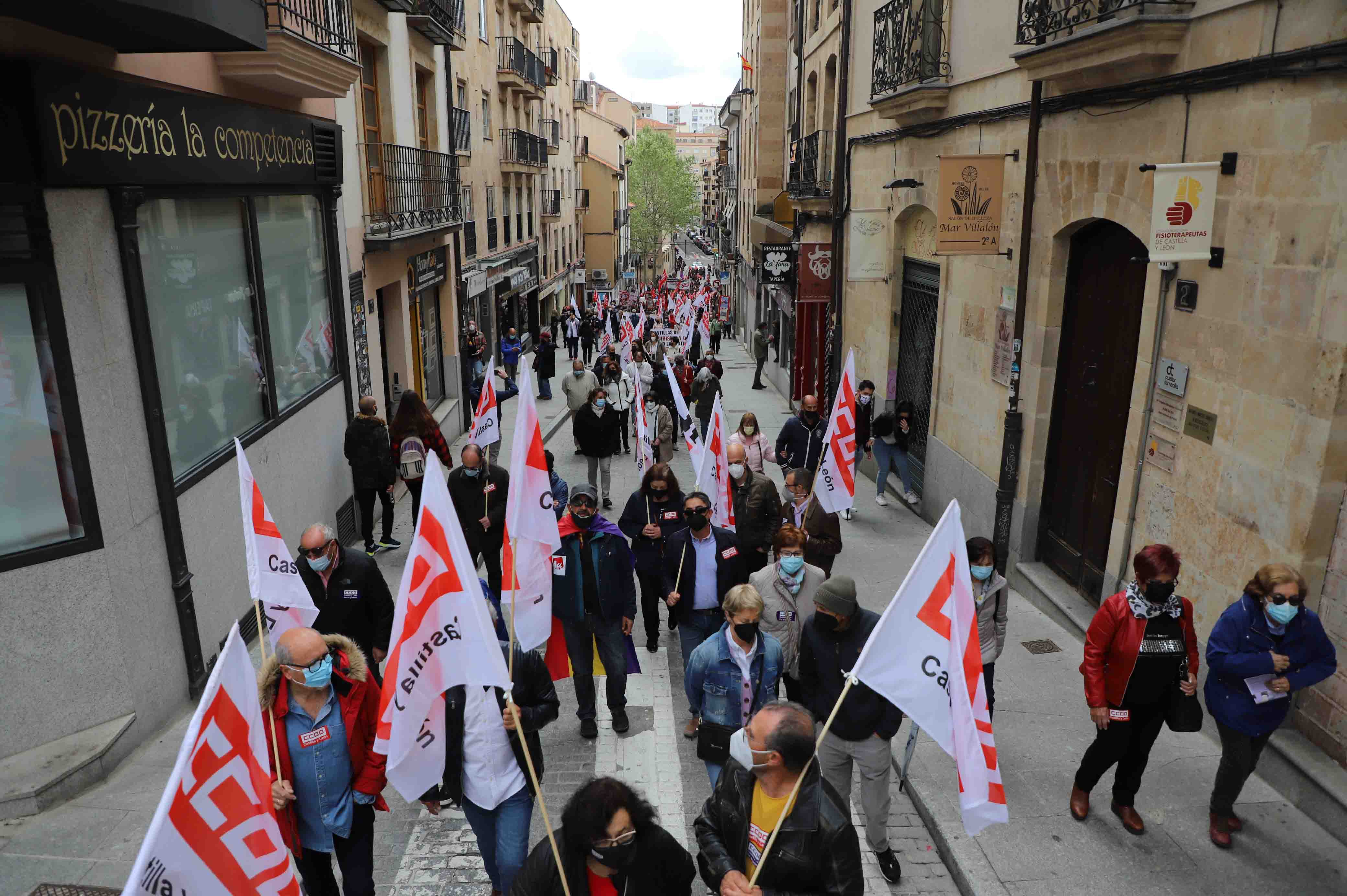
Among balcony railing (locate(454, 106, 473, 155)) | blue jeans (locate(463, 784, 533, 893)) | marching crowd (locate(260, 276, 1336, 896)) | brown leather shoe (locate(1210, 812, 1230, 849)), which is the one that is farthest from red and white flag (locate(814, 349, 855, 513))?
balcony railing (locate(454, 106, 473, 155))

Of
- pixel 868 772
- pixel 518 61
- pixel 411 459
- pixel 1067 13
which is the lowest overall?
pixel 868 772

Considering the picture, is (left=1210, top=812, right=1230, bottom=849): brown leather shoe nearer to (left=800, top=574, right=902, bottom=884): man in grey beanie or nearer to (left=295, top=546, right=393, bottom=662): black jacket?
(left=800, top=574, right=902, bottom=884): man in grey beanie

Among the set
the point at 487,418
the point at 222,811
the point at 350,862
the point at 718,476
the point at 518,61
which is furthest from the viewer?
the point at 518,61

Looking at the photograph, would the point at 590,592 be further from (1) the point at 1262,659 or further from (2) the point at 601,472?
(2) the point at 601,472

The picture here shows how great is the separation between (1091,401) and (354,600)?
6.60m

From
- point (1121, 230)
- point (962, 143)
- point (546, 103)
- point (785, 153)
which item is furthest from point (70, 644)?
point (546, 103)

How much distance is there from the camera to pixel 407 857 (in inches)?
207

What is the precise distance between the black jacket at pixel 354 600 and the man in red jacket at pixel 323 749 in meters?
1.72

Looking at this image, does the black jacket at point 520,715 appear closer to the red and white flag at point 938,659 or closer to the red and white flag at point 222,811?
the red and white flag at point 222,811

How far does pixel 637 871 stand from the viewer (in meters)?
3.26

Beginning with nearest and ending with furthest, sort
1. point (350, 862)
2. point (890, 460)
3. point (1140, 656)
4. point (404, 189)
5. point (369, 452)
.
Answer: point (350, 862) → point (1140, 656) → point (369, 452) → point (890, 460) → point (404, 189)

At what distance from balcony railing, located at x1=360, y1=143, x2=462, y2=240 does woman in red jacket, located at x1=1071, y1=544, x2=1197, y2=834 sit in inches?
413

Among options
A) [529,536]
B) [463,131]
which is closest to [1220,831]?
[529,536]

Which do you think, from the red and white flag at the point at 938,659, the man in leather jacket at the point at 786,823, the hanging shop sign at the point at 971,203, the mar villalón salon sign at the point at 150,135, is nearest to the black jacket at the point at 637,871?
Answer: the man in leather jacket at the point at 786,823
